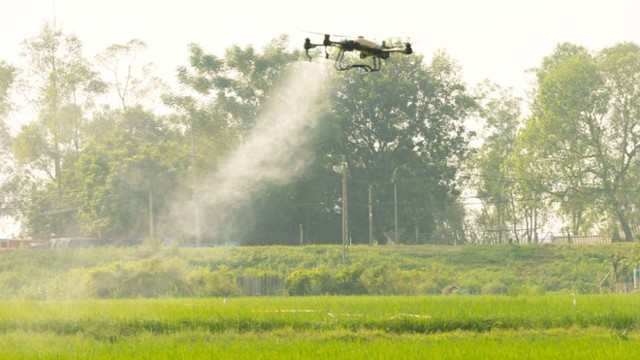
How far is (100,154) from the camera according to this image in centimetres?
9156

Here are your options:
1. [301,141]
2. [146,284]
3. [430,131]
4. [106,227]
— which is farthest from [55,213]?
[146,284]

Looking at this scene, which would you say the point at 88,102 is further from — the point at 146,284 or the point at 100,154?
the point at 146,284

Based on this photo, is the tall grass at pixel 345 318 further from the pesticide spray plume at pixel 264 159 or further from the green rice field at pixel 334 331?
the pesticide spray plume at pixel 264 159

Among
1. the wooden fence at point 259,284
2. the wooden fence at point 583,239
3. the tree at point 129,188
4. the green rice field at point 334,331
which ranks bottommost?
the green rice field at point 334,331

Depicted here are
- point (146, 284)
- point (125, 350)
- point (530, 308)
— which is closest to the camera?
point (125, 350)

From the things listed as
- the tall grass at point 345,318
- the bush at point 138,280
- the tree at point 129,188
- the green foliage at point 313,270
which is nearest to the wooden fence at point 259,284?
the green foliage at point 313,270

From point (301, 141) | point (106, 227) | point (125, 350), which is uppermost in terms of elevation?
point (301, 141)

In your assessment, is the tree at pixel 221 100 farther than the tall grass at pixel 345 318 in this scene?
Yes

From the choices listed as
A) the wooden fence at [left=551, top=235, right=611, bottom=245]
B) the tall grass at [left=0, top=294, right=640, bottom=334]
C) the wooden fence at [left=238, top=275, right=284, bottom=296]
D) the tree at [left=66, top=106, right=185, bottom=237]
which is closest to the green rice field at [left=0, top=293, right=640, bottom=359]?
the tall grass at [left=0, top=294, right=640, bottom=334]

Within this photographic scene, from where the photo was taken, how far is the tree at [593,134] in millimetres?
84562

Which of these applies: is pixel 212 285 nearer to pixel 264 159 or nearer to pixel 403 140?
pixel 264 159

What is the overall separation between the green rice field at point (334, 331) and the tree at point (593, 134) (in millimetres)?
49259

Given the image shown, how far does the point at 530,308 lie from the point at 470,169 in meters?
69.4

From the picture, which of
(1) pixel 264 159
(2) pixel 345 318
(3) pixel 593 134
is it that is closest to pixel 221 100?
(1) pixel 264 159
